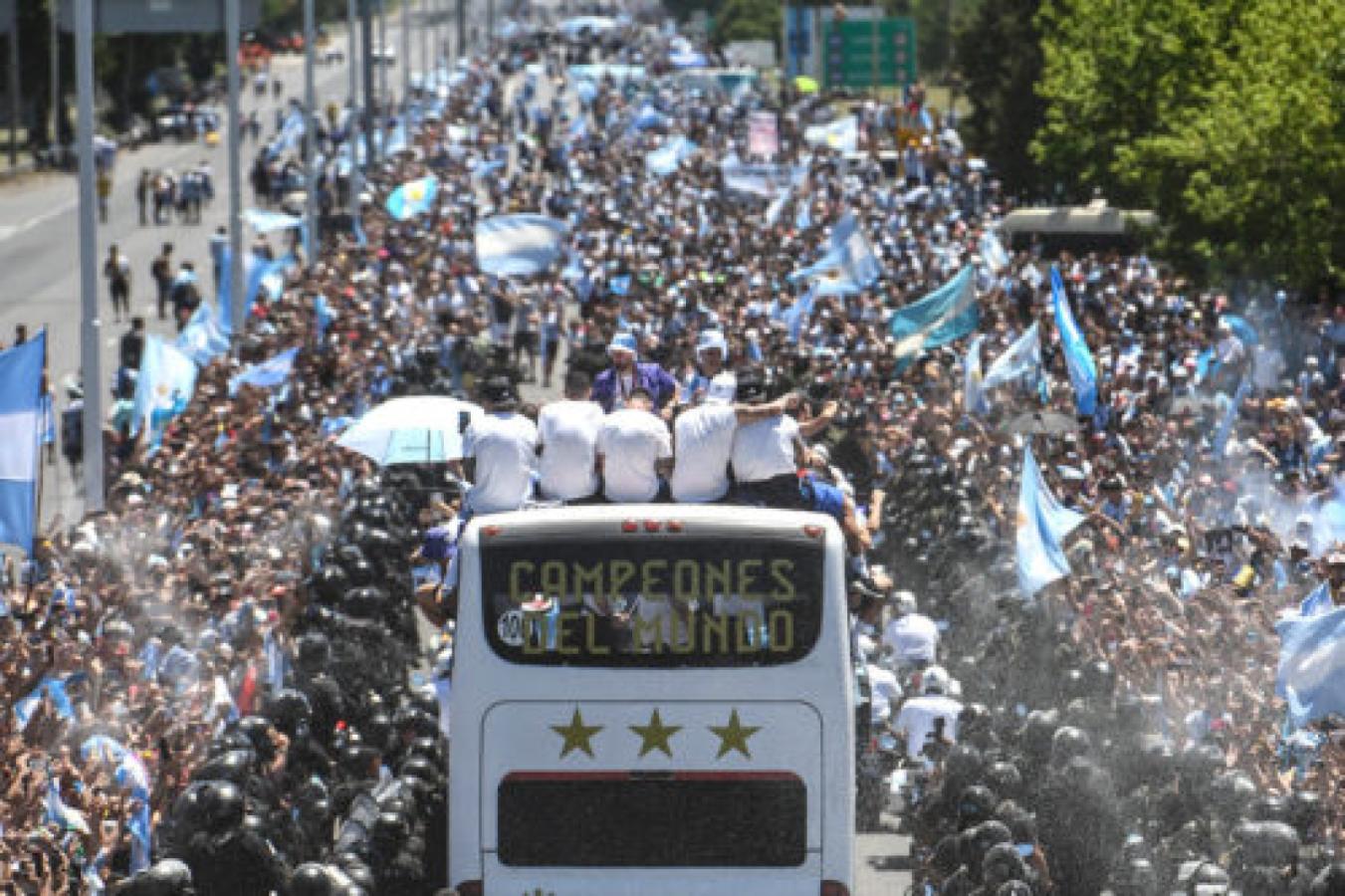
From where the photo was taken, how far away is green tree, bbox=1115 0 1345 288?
4128 cm

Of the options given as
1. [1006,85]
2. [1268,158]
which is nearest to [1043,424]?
[1268,158]

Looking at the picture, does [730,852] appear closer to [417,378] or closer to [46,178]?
[417,378]

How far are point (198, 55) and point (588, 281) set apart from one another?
6754 centimetres

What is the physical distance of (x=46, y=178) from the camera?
78812 mm

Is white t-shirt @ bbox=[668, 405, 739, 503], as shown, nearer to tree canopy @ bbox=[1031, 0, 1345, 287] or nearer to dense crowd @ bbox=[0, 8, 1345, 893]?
dense crowd @ bbox=[0, 8, 1345, 893]

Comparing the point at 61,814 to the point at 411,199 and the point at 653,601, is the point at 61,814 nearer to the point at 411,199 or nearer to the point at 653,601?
the point at 653,601

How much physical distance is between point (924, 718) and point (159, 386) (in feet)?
35.9

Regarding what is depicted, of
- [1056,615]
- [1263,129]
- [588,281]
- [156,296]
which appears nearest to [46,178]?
[156,296]

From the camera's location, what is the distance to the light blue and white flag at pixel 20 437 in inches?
758

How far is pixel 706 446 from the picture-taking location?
1527 centimetres

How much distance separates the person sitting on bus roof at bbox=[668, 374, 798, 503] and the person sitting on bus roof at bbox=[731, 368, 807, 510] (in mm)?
49

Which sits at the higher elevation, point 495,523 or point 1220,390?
point 495,523

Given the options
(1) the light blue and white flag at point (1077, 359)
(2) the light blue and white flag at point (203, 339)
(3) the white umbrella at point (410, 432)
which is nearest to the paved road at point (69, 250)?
(2) the light blue and white flag at point (203, 339)

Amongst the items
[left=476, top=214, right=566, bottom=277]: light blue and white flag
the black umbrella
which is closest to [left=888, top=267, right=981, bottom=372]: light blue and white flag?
the black umbrella
